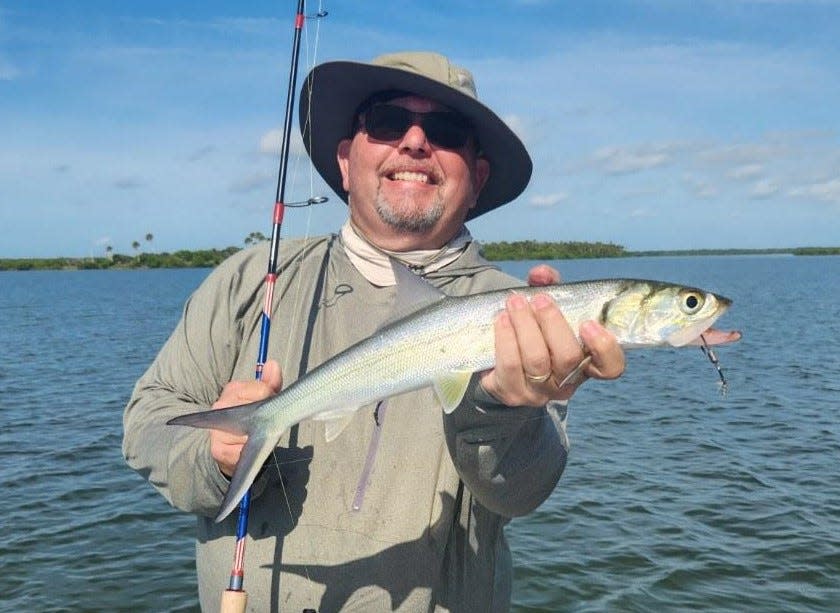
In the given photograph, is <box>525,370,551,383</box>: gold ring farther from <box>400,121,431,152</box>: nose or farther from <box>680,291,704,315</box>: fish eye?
<box>400,121,431,152</box>: nose

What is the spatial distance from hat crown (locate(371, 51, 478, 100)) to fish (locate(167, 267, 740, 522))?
1.56m

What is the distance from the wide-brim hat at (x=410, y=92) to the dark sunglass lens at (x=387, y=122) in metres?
0.15

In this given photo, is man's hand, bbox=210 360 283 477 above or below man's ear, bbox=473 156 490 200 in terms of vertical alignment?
below

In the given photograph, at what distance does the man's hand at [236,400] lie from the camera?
135 inches

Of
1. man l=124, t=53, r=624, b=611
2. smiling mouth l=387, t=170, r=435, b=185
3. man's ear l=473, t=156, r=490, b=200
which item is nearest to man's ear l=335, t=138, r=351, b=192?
man l=124, t=53, r=624, b=611

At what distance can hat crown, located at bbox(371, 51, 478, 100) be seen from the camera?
14.6 feet

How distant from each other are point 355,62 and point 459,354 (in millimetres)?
2036

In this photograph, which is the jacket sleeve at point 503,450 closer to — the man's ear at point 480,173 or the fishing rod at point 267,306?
the fishing rod at point 267,306

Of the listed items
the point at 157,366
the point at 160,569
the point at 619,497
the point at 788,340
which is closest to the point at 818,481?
the point at 619,497

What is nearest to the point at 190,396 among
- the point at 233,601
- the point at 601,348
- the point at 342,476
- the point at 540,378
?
the point at 342,476

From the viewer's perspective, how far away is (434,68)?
450 cm

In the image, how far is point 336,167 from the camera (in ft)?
17.9

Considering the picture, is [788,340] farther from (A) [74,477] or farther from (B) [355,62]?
(B) [355,62]

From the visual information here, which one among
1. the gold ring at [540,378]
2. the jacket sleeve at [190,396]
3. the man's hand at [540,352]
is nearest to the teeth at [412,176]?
the jacket sleeve at [190,396]
